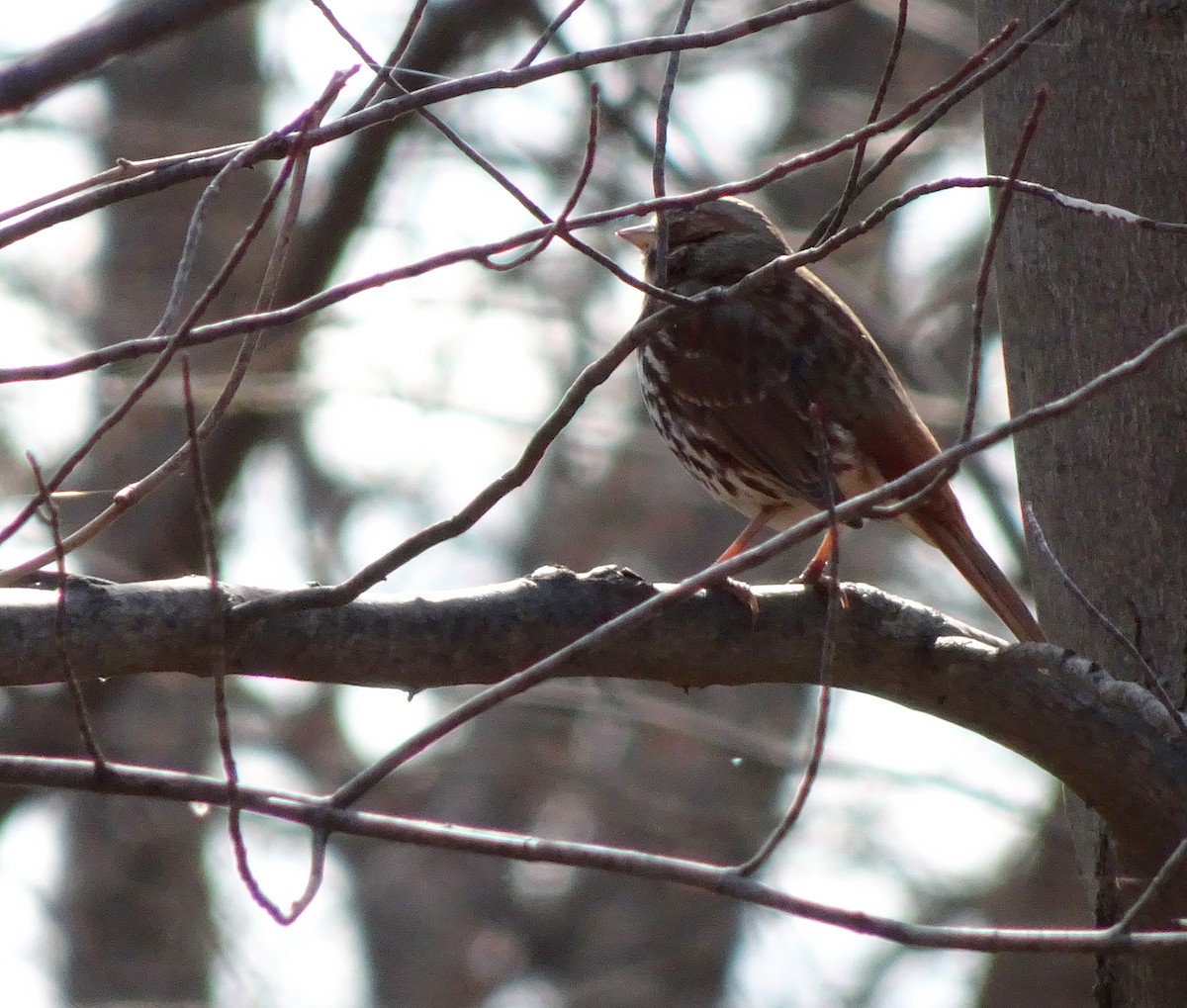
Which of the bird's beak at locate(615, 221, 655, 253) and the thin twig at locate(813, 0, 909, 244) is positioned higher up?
the bird's beak at locate(615, 221, 655, 253)

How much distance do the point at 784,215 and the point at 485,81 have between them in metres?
9.80

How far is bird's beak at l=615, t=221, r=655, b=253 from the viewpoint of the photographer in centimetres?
550

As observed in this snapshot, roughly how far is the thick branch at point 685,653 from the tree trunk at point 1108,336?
462 millimetres

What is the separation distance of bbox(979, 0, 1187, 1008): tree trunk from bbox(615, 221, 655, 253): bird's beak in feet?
6.08

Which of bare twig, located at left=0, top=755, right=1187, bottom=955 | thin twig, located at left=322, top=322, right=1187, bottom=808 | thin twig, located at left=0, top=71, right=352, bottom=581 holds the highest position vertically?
thin twig, located at left=0, top=71, right=352, bottom=581

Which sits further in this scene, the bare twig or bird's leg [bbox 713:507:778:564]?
bird's leg [bbox 713:507:778:564]

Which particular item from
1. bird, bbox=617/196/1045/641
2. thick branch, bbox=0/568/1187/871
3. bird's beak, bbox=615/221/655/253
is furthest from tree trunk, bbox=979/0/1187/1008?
bird's beak, bbox=615/221/655/253

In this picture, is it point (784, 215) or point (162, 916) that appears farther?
point (784, 215)

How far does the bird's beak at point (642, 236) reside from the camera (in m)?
5.50

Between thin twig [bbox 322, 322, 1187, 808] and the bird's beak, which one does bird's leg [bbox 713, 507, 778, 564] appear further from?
thin twig [bbox 322, 322, 1187, 808]

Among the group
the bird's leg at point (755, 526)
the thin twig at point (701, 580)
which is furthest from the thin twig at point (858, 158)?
the bird's leg at point (755, 526)

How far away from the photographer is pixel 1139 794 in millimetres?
3037

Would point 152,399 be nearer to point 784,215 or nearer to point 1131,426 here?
point 1131,426

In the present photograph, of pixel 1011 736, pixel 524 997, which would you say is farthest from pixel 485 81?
pixel 524 997
